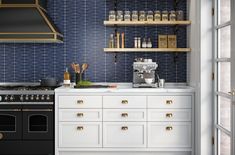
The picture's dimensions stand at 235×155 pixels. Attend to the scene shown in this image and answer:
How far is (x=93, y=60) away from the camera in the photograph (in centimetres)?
568

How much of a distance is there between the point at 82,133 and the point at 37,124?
1.91 ft

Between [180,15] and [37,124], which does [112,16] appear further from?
[37,124]

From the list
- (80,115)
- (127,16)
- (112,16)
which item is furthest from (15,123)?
(127,16)

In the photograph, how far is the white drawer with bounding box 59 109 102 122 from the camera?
16.5 ft

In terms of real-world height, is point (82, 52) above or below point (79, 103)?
above

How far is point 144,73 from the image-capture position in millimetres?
5344

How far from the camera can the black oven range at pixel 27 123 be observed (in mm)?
4973

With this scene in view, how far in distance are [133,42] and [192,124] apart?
1469 mm

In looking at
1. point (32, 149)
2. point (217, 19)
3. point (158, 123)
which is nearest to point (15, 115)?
point (32, 149)

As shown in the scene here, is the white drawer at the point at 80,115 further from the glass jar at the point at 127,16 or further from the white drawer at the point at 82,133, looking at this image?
the glass jar at the point at 127,16

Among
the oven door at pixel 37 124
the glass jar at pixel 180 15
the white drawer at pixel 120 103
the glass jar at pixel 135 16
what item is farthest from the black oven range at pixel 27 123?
the glass jar at pixel 180 15

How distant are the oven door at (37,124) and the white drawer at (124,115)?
70cm

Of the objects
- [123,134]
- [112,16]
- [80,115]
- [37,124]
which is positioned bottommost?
[123,134]

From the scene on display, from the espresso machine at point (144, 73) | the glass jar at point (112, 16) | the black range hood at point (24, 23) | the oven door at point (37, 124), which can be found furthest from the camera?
the glass jar at point (112, 16)
